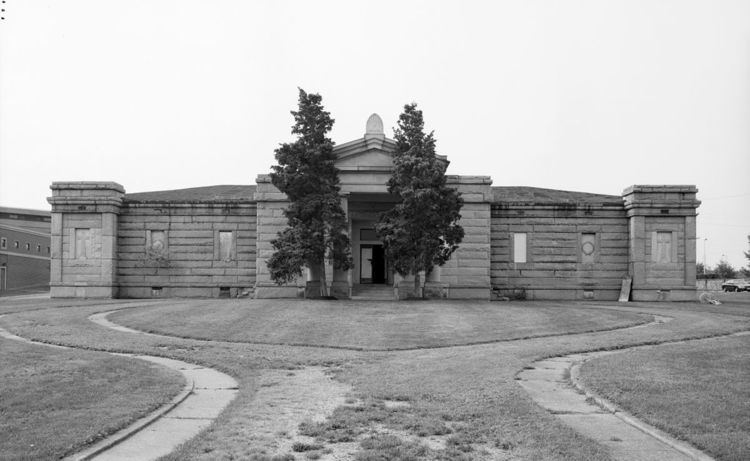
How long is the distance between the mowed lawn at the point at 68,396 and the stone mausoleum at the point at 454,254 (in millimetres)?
22943

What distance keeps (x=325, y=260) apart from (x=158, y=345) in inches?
682

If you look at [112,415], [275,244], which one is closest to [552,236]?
[275,244]

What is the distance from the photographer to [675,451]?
26.9ft

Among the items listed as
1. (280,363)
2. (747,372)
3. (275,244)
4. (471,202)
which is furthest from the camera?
(471,202)

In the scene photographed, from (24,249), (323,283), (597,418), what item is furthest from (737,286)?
(24,249)

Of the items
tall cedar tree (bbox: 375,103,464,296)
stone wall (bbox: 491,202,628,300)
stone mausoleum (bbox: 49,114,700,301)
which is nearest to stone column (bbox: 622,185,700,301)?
stone mausoleum (bbox: 49,114,700,301)

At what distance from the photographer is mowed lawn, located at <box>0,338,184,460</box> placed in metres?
8.21

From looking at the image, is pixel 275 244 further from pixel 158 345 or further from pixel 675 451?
pixel 675 451

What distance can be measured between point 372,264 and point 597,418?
114ft

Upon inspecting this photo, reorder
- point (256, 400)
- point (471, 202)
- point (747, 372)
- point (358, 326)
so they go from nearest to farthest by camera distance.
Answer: point (256, 400), point (747, 372), point (358, 326), point (471, 202)

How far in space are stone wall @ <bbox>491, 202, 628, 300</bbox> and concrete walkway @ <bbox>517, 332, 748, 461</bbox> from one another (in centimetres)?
2557

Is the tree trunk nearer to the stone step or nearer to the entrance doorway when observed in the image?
the stone step

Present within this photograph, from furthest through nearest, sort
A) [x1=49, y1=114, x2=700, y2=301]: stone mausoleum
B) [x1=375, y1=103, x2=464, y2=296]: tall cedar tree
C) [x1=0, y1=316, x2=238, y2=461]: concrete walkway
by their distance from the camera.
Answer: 1. [x1=49, y1=114, x2=700, y2=301]: stone mausoleum
2. [x1=375, y1=103, x2=464, y2=296]: tall cedar tree
3. [x1=0, y1=316, x2=238, y2=461]: concrete walkway

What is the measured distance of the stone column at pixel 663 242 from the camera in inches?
1528
